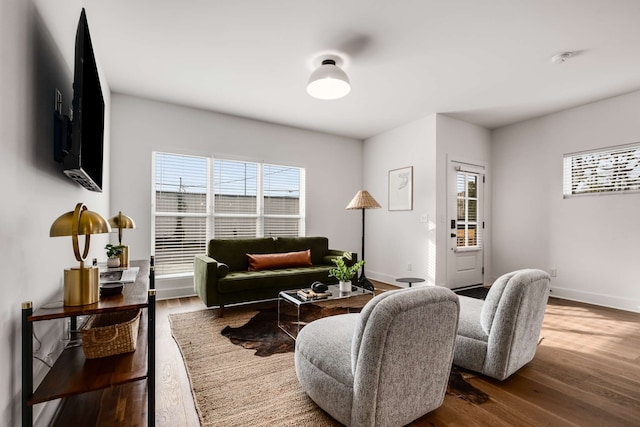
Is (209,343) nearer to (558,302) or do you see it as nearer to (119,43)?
(119,43)

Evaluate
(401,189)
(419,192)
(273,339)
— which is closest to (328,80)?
(273,339)

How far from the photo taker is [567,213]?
14.5ft

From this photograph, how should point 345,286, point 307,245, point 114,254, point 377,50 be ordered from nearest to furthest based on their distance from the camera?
point 114,254, point 377,50, point 345,286, point 307,245

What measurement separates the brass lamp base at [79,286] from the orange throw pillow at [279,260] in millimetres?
2747

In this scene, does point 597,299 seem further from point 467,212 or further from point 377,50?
point 377,50

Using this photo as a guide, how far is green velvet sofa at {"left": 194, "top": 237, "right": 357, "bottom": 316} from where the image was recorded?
3447 millimetres

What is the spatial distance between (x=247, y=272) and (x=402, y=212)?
2.75 metres

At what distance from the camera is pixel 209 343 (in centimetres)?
273

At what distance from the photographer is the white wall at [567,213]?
3877 mm

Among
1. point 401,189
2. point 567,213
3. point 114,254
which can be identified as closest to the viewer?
point 114,254

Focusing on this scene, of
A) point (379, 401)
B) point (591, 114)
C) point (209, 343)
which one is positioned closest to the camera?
point (379, 401)

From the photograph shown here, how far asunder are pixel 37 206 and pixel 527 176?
228 inches

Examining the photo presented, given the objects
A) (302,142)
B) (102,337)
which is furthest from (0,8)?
(302,142)

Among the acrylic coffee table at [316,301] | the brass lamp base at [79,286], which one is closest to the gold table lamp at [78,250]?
the brass lamp base at [79,286]
